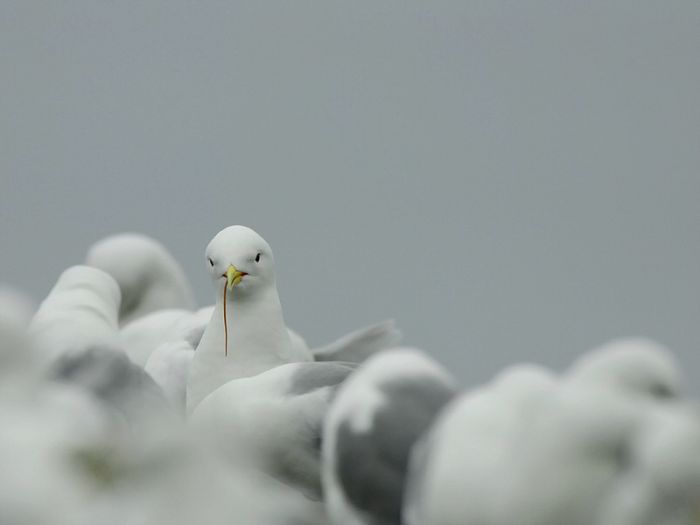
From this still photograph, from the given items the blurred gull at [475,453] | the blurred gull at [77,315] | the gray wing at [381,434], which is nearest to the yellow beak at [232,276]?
the blurred gull at [77,315]

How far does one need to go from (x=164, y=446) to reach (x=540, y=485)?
0.56m

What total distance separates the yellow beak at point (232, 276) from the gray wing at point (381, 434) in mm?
1335

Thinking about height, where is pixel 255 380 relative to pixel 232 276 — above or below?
below

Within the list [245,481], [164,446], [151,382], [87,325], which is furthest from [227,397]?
[164,446]

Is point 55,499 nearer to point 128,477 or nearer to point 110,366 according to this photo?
point 128,477

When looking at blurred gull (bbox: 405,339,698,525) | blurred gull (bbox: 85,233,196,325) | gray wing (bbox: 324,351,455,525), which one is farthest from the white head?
blurred gull (bbox: 85,233,196,325)

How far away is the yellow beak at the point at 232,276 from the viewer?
534cm

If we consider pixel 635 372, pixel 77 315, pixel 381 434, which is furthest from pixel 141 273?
pixel 635 372

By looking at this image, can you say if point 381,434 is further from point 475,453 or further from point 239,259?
point 239,259

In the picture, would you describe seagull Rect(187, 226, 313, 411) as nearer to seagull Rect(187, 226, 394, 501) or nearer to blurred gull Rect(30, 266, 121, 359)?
seagull Rect(187, 226, 394, 501)

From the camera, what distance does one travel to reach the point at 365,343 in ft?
20.2

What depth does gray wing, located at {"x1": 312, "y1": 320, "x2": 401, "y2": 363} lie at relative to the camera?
6.13 meters

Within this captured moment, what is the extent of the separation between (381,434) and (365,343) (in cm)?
220

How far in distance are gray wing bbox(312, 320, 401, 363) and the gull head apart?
2.43 ft
